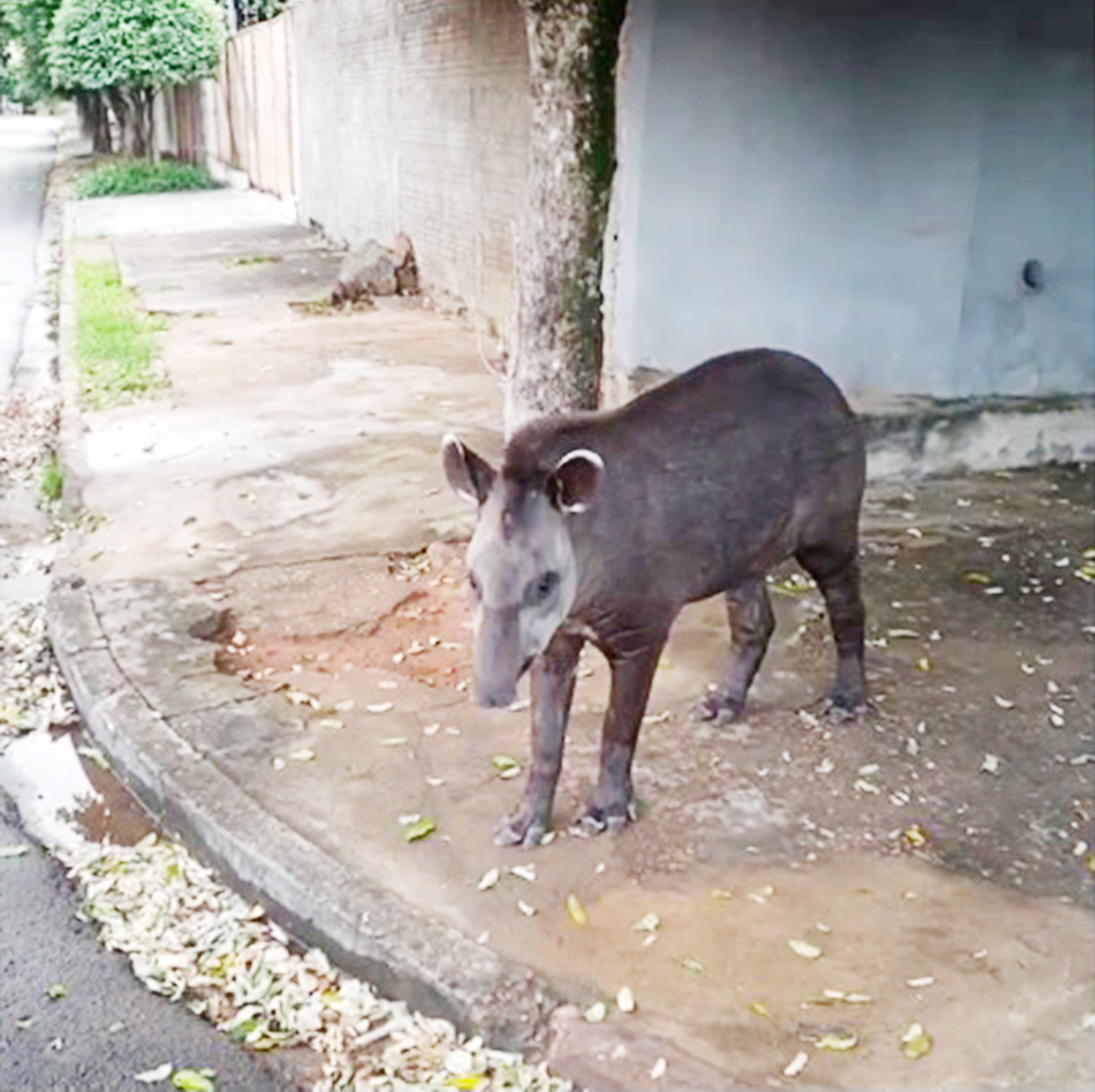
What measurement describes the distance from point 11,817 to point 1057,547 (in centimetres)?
421

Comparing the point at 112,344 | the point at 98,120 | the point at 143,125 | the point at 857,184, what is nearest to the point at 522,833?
the point at 857,184

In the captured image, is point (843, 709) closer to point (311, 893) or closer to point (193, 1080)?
point (311, 893)

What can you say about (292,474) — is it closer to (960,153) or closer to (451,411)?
(451,411)

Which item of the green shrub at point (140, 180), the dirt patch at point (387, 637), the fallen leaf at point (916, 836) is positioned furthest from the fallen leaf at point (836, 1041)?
the green shrub at point (140, 180)

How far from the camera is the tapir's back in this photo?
11.7 ft

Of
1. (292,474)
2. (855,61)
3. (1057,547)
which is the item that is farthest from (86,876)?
(855,61)

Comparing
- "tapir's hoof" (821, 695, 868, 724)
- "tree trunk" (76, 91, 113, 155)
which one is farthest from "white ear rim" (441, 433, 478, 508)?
"tree trunk" (76, 91, 113, 155)

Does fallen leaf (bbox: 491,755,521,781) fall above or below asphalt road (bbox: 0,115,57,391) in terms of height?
above

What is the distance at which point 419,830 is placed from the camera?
3.88 metres

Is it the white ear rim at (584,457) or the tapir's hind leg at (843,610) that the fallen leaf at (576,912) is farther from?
the tapir's hind leg at (843,610)

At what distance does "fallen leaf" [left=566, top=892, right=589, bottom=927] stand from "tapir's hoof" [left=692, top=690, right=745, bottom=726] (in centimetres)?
108

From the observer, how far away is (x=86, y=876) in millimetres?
3959

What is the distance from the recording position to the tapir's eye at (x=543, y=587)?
3.27 metres

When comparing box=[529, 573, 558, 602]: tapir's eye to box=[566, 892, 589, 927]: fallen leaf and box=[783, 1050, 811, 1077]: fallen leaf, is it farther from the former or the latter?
box=[783, 1050, 811, 1077]: fallen leaf
